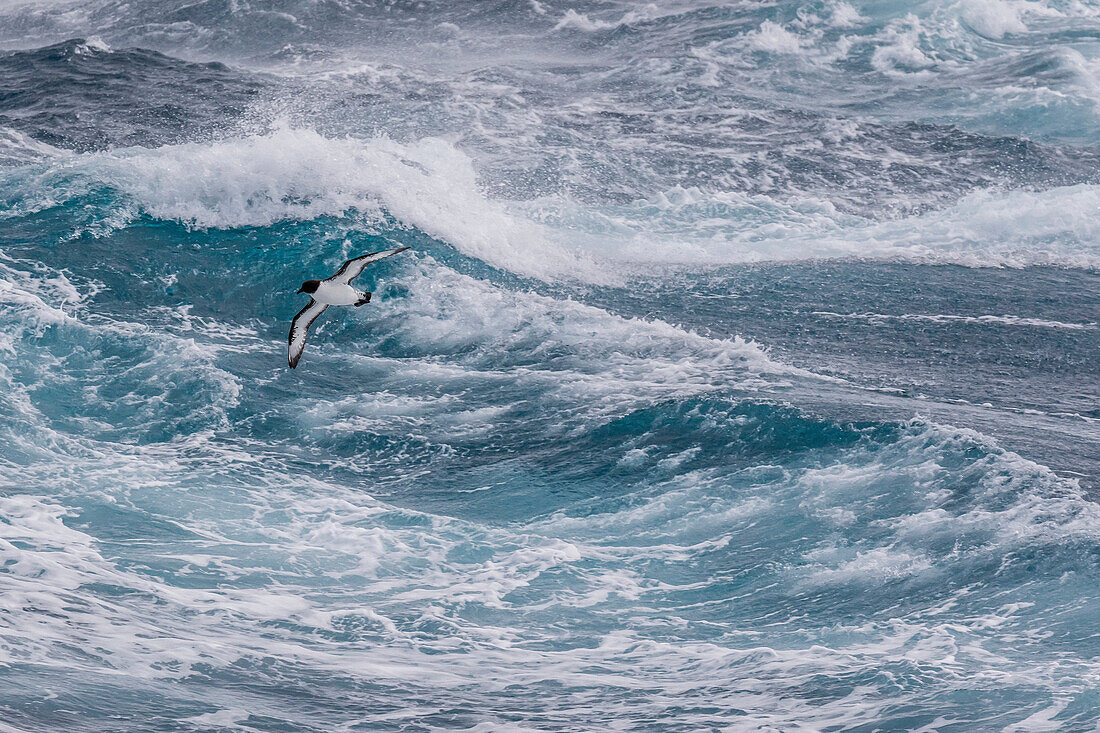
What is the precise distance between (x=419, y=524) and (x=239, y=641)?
10.7 ft

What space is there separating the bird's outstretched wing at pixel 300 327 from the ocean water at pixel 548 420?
2.95 metres

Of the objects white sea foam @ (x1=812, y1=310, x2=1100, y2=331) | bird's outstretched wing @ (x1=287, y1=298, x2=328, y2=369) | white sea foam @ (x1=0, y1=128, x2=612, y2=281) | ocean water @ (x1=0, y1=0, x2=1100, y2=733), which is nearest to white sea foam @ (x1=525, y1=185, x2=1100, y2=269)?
ocean water @ (x1=0, y1=0, x2=1100, y2=733)

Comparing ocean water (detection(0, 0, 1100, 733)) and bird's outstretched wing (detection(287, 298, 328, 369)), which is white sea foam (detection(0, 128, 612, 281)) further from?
bird's outstretched wing (detection(287, 298, 328, 369))

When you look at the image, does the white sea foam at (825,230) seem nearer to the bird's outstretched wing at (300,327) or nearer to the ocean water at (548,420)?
the ocean water at (548,420)

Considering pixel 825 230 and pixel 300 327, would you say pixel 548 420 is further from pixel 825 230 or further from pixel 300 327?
pixel 825 230

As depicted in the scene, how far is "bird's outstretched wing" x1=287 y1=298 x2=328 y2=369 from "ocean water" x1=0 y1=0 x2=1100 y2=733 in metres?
2.95

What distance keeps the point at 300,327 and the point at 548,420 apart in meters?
4.97

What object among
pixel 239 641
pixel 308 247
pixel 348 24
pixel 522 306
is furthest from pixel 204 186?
pixel 348 24

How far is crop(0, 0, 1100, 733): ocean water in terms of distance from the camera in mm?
13602

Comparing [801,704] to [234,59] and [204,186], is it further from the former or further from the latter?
[234,59]

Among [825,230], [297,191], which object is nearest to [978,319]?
[825,230]

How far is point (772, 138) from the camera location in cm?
3450

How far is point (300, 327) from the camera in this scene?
14891 millimetres

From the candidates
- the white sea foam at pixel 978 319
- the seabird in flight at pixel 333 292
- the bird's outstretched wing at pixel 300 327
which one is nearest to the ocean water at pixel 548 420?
the white sea foam at pixel 978 319
